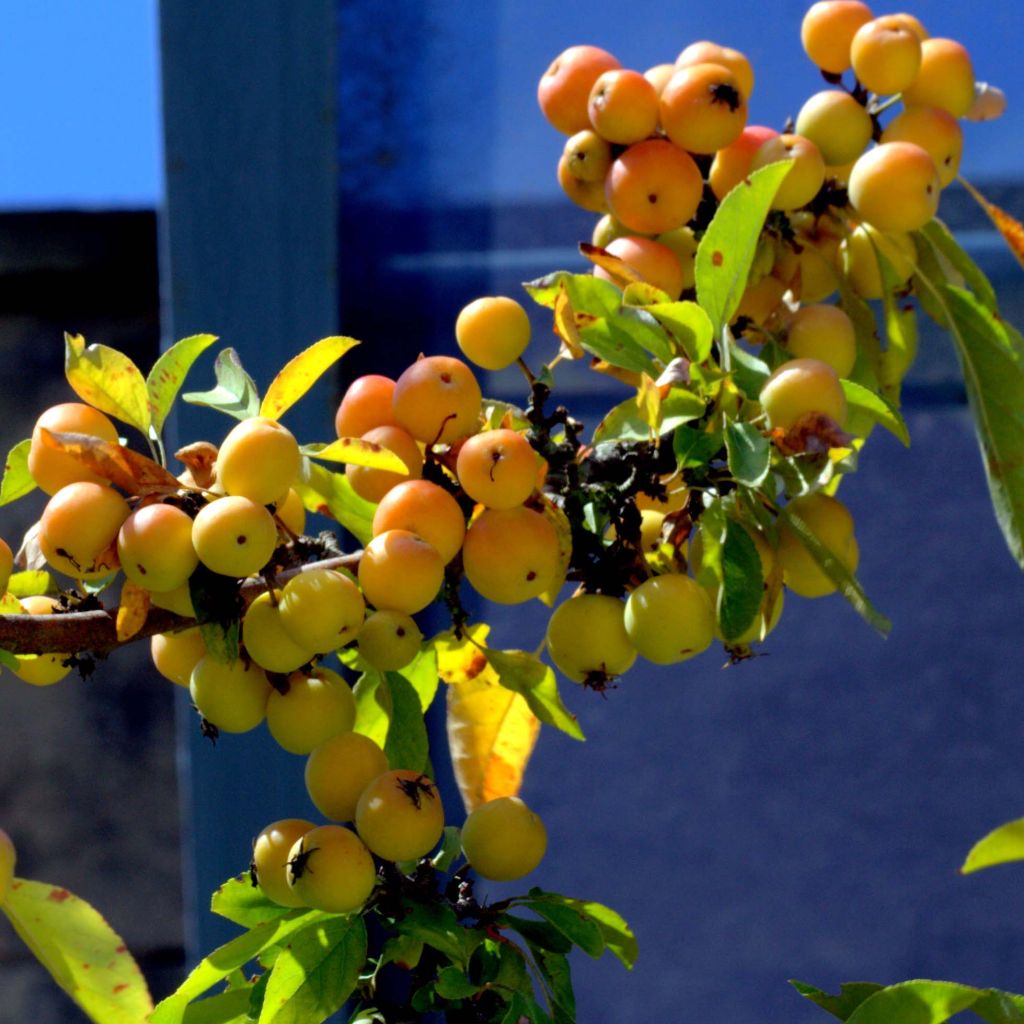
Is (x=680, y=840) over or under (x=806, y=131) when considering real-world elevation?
under

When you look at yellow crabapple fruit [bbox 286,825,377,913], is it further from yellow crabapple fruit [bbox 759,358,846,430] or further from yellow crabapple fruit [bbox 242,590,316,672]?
yellow crabapple fruit [bbox 759,358,846,430]

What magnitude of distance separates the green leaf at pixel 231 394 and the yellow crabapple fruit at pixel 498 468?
0.26ft

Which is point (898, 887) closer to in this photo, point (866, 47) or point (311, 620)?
point (866, 47)

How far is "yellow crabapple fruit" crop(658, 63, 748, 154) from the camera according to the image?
513 millimetres

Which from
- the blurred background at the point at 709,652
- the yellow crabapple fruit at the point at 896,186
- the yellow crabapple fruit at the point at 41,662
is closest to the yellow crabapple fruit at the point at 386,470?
the yellow crabapple fruit at the point at 41,662

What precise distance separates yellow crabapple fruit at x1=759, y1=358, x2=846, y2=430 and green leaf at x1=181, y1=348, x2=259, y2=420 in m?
0.17

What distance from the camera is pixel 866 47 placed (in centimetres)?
55

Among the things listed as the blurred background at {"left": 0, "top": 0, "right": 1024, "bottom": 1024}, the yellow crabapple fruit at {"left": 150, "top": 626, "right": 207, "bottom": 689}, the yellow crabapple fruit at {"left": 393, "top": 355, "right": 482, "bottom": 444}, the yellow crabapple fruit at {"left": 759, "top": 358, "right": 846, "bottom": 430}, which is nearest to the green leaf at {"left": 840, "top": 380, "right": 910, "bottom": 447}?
the yellow crabapple fruit at {"left": 759, "top": 358, "right": 846, "bottom": 430}

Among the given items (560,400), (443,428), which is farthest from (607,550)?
(560,400)

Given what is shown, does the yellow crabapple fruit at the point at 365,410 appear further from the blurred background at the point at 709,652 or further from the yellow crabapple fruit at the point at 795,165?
the blurred background at the point at 709,652

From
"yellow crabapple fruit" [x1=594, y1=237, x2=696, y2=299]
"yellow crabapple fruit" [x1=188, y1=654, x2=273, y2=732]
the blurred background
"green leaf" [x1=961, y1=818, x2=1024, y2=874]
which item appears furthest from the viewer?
the blurred background

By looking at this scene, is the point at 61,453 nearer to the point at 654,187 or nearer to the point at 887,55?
the point at 654,187

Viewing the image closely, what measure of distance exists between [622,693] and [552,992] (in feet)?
2.77

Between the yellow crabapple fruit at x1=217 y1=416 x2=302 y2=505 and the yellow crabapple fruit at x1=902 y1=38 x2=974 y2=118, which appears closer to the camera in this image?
the yellow crabapple fruit at x1=217 y1=416 x2=302 y2=505
